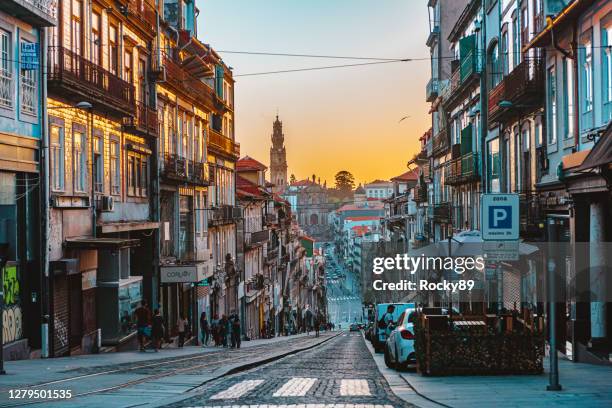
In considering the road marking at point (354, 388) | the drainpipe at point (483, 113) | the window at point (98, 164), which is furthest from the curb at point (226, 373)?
the drainpipe at point (483, 113)

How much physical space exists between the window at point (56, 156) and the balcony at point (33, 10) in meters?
2.78

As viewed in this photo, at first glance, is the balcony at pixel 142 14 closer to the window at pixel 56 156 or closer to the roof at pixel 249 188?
the window at pixel 56 156

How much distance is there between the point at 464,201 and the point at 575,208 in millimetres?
23356

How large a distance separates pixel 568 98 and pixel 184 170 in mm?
19716

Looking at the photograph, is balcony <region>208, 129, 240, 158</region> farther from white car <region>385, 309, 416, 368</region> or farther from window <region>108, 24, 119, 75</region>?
white car <region>385, 309, 416, 368</region>

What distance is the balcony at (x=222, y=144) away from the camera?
1840 inches

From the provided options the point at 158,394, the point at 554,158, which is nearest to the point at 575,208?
the point at 554,158

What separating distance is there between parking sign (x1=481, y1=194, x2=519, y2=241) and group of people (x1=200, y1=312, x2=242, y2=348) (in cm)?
2147

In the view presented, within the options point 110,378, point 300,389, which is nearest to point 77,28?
point 110,378

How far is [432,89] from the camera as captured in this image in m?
58.1

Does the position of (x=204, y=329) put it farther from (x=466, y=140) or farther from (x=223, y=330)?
(x=466, y=140)

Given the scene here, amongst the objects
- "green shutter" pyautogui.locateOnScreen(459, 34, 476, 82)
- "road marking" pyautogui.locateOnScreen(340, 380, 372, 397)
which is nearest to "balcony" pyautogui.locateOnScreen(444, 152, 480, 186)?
"green shutter" pyautogui.locateOnScreen(459, 34, 476, 82)

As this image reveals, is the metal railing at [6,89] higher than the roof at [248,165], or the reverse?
the roof at [248,165]

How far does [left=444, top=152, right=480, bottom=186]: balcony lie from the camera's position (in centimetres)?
3856
